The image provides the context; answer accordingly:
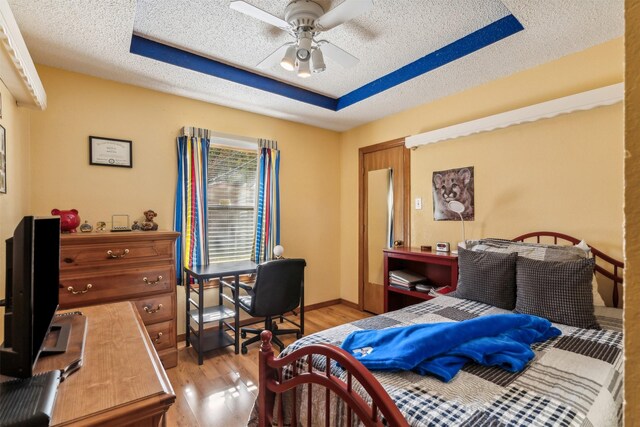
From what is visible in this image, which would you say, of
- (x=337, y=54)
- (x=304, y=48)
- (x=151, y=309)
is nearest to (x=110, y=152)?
(x=151, y=309)

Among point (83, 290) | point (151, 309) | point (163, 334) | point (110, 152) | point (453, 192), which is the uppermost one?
point (110, 152)

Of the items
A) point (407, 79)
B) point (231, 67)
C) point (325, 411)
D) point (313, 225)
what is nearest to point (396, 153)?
point (407, 79)

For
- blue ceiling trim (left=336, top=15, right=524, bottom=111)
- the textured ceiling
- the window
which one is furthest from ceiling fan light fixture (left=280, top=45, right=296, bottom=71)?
the window

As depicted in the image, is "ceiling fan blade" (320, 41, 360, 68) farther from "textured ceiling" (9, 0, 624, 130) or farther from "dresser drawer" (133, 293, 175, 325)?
"dresser drawer" (133, 293, 175, 325)

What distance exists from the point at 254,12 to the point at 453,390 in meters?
2.09

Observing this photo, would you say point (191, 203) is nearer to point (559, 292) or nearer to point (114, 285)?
point (114, 285)

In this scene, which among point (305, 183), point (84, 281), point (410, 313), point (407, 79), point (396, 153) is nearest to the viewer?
point (410, 313)

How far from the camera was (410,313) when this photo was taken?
197cm

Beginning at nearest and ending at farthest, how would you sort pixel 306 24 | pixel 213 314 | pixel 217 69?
pixel 306 24 → pixel 217 69 → pixel 213 314

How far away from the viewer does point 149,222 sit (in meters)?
2.71

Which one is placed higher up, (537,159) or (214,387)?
(537,159)

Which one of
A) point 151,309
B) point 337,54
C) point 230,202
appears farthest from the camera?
point 230,202

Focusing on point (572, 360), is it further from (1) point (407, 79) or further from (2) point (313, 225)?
(2) point (313, 225)

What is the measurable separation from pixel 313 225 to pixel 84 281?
252 cm
